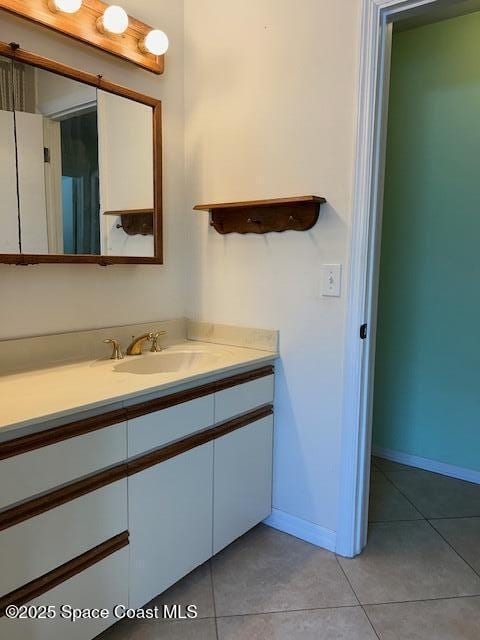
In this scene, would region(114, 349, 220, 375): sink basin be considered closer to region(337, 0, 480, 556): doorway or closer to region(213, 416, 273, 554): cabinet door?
region(213, 416, 273, 554): cabinet door

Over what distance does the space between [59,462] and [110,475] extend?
179 millimetres

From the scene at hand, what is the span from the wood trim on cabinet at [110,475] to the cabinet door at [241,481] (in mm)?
45

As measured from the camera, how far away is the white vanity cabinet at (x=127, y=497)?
3.62ft

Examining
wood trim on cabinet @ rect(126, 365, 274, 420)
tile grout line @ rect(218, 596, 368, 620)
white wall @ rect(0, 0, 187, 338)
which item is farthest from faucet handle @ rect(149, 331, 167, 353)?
tile grout line @ rect(218, 596, 368, 620)

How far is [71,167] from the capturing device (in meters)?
1.63

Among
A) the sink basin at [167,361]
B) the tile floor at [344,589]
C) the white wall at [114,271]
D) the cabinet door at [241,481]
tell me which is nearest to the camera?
the tile floor at [344,589]

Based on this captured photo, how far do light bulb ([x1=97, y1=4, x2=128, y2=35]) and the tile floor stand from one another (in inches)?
80.6

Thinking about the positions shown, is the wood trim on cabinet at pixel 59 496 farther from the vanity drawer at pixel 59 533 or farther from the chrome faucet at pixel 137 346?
the chrome faucet at pixel 137 346

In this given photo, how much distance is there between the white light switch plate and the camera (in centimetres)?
175

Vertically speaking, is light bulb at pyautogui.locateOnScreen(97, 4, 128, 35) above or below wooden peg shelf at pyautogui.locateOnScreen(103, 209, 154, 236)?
above

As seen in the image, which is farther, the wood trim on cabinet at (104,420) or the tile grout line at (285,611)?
the tile grout line at (285,611)

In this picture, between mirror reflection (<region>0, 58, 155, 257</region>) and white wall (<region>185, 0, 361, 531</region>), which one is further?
white wall (<region>185, 0, 361, 531</region>)

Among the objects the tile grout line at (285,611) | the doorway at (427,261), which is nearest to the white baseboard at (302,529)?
the doorway at (427,261)

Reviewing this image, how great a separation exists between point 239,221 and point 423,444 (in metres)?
1.71
